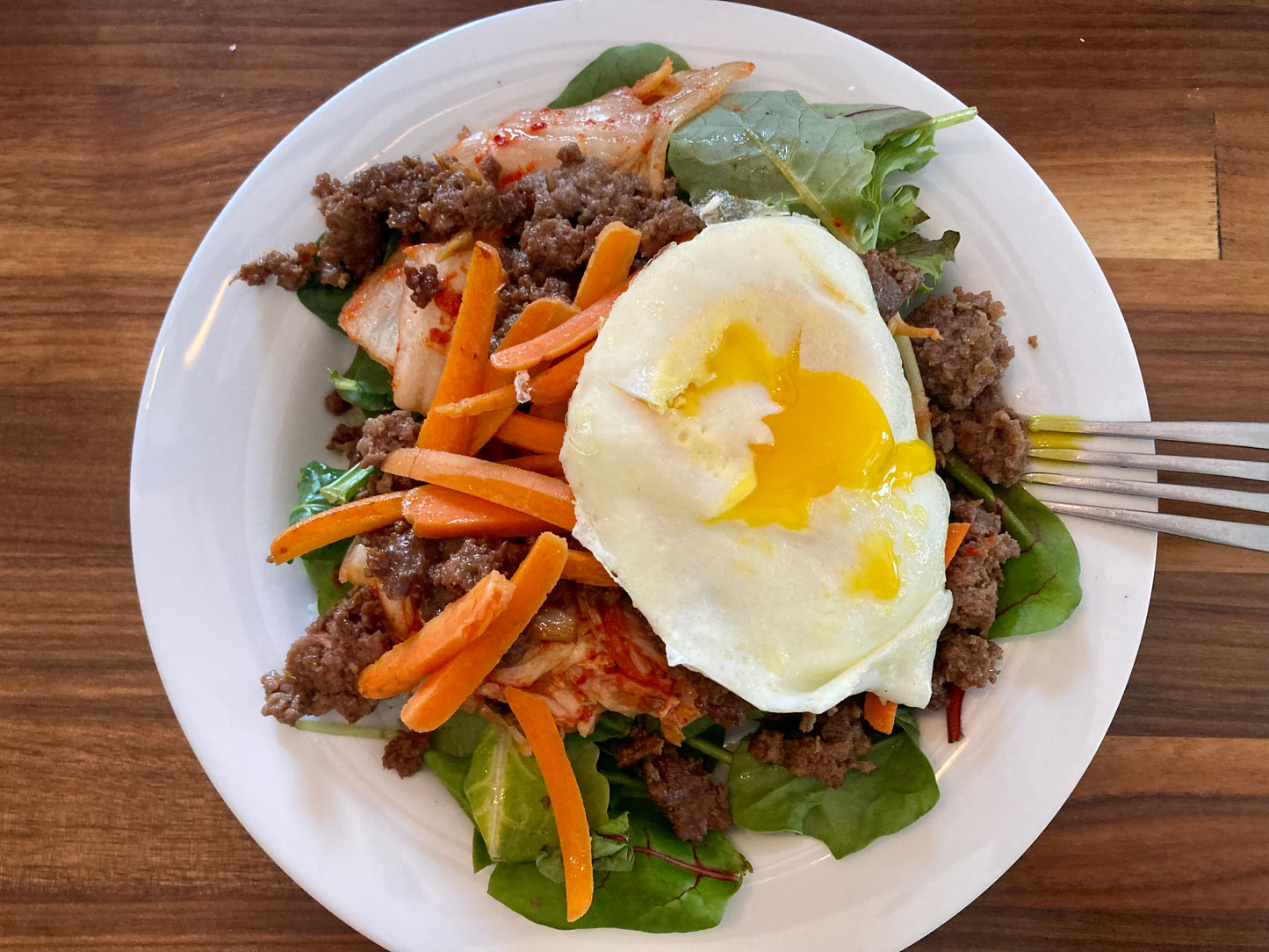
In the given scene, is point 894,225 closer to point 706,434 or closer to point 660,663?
point 706,434

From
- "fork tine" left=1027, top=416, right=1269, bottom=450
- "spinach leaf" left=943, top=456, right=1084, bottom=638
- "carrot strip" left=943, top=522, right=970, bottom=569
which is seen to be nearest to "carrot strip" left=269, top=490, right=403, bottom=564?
"carrot strip" left=943, top=522, right=970, bottom=569

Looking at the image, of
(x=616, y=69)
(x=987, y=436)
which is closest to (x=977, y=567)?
(x=987, y=436)

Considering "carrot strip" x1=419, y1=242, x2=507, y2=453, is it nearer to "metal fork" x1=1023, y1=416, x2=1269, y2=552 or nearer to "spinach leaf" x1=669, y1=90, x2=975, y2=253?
"spinach leaf" x1=669, y1=90, x2=975, y2=253

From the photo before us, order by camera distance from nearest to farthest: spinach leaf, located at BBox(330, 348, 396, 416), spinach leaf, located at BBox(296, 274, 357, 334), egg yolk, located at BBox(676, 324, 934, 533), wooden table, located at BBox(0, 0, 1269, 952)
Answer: egg yolk, located at BBox(676, 324, 934, 533) < spinach leaf, located at BBox(296, 274, 357, 334) < spinach leaf, located at BBox(330, 348, 396, 416) < wooden table, located at BBox(0, 0, 1269, 952)

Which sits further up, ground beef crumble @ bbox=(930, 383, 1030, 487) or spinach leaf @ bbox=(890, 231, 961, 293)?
spinach leaf @ bbox=(890, 231, 961, 293)

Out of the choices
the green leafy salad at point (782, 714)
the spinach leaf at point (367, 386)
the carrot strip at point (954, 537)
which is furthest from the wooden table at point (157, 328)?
the carrot strip at point (954, 537)

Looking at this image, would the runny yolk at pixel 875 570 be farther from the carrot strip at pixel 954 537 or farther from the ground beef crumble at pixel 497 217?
the ground beef crumble at pixel 497 217

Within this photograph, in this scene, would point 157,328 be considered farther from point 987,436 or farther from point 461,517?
point 987,436
